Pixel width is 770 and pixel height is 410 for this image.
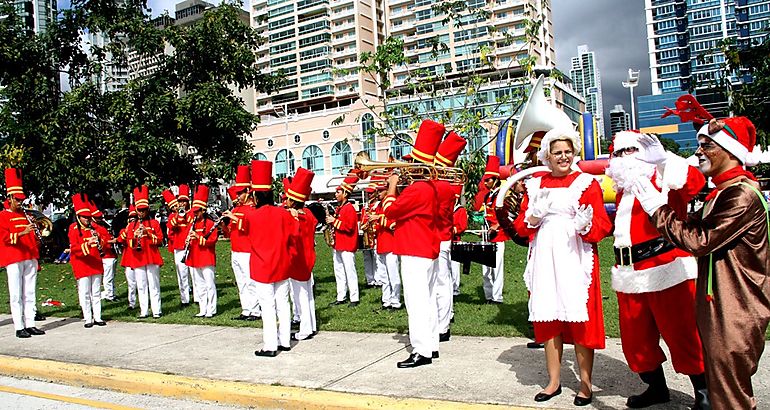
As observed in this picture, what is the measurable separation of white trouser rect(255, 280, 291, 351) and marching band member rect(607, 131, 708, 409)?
407 centimetres

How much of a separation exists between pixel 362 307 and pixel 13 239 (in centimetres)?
547

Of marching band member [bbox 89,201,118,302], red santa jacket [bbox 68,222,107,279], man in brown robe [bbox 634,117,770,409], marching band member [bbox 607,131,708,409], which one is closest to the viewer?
man in brown robe [bbox 634,117,770,409]

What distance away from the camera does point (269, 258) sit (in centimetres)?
744

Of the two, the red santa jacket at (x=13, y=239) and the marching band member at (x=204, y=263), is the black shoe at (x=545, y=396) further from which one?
the red santa jacket at (x=13, y=239)

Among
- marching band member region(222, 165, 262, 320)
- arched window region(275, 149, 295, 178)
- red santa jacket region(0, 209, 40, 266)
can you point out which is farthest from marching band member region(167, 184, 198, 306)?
arched window region(275, 149, 295, 178)

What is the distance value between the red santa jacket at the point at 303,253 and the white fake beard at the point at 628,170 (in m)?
4.58

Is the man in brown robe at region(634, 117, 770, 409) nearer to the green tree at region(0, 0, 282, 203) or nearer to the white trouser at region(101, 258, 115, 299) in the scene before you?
the white trouser at region(101, 258, 115, 299)

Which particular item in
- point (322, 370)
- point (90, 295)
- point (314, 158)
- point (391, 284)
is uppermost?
point (314, 158)

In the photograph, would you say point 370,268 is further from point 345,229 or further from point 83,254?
point 83,254

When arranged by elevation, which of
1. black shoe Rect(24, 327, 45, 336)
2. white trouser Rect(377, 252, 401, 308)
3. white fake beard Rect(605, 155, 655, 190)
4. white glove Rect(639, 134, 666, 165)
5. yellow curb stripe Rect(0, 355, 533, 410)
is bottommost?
yellow curb stripe Rect(0, 355, 533, 410)

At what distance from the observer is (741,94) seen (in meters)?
10.6

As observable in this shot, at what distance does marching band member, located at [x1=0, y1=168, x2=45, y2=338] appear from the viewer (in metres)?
9.33

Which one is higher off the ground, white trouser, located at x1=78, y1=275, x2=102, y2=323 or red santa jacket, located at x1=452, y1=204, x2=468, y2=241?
red santa jacket, located at x1=452, y1=204, x2=468, y2=241

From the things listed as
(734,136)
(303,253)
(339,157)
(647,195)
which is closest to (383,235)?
(303,253)
